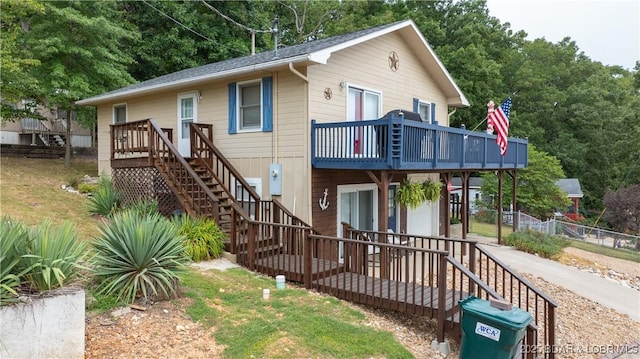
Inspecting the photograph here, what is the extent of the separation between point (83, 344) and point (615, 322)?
32.1ft

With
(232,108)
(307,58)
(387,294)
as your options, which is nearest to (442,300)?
(387,294)

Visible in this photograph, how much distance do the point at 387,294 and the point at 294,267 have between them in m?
1.87

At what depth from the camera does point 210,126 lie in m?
11.4

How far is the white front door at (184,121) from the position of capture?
1223 centimetres

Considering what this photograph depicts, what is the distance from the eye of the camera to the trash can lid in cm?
462

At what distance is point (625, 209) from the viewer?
26156 mm

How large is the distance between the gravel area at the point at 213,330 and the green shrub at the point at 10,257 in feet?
3.25

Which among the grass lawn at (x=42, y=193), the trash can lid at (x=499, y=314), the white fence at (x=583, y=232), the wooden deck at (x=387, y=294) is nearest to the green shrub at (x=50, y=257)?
the grass lawn at (x=42, y=193)

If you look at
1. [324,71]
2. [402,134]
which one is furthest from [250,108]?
[402,134]

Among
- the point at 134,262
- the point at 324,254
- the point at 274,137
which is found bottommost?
the point at 324,254

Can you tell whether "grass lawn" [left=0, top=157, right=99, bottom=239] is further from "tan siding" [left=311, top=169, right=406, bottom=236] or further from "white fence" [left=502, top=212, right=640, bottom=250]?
"white fence" [left=502, top=212, right=640, bottom=250]

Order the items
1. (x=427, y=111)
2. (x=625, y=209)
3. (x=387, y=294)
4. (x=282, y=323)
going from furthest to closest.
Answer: (x=625, y=209)
(x=427, y=111)
(x=387, y=294)
(x=282, y=323)

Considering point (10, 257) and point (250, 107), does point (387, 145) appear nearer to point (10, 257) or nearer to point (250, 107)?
point (250, 107)

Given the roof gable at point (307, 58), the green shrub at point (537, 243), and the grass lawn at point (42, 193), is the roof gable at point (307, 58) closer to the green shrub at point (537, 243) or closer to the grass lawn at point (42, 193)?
the grass lawn at point (42, 193)
